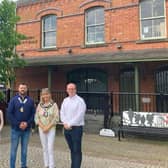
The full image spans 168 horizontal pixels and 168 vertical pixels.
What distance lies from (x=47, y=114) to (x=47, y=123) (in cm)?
19

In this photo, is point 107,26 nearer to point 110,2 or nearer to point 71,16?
point 110,2

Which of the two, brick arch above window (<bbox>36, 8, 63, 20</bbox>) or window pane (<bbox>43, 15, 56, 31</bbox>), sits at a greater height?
brick arch above window (<bbox>36, 8, 63, 20</bbox>)

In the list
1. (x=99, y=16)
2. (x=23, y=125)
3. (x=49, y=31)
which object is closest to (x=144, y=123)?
(x=23, y=125)

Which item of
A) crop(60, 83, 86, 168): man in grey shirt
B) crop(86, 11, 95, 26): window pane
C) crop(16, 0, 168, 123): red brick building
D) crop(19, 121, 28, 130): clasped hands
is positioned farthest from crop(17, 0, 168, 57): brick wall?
crop(19, 121, 28, 130): clasped hands

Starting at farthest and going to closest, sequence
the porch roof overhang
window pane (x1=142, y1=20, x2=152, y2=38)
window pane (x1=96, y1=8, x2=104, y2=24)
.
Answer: window pane (x1=96, y1=8, x2=104, y2=24), window pane (x1=142, y1=20, x2=152, y2=38), the porch roof overhang

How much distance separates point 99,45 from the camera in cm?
1456

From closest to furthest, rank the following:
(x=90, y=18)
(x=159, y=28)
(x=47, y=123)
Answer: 1. (x=47, y=123)
2. (x=159, y=28)
3. (x=90, y=18)

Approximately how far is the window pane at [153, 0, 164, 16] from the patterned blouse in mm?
8870

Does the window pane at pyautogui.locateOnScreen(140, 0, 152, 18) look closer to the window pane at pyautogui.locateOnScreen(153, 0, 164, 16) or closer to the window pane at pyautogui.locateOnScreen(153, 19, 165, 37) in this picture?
the window pane at pyautogui.locateOnScreen(153, 0, 164, 16)

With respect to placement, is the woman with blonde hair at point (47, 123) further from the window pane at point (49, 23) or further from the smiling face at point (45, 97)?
the window pane at point (49, 23)

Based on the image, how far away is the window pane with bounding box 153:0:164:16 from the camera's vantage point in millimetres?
13188

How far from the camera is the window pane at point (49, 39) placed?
53.8ft

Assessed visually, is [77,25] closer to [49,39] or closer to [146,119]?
[49,39]

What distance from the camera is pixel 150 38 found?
13375mm
